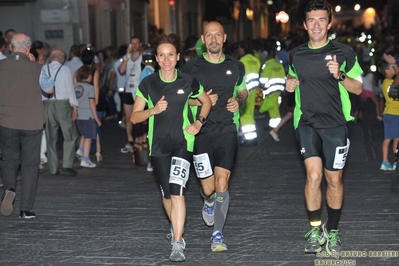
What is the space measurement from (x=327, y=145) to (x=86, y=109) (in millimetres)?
7200

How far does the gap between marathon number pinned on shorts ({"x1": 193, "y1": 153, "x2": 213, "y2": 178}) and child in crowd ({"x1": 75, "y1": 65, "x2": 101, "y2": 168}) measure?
604cm

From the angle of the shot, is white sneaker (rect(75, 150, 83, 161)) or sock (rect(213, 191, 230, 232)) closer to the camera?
sock (rect(213, 191, 230, 232))

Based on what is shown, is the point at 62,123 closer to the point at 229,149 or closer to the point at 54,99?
the point at 54,99

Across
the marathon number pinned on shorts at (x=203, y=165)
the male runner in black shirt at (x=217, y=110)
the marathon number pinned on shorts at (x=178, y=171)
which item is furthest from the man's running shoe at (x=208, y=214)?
the marathon number pinned on shorts at (x=178, y=171)

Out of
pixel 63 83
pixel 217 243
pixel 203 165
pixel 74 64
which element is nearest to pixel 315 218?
pixel 217 243

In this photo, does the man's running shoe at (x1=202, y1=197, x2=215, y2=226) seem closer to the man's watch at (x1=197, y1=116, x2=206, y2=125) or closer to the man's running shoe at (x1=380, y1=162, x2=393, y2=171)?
the man's watch at (x1=197, y1=116, x2=206, y2=125)

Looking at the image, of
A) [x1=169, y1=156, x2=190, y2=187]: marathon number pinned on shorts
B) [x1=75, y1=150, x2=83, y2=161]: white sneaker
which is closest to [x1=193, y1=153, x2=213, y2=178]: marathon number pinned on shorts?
[x1=169, y1=156, x2=190, y2=187]: marathon number pinned on shorts

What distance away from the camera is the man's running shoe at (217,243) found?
26.5 feet

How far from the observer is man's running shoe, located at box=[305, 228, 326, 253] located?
7755mm

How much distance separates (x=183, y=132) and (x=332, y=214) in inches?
58.6

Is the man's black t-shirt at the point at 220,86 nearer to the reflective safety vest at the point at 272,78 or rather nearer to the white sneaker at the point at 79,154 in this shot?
the white sneaker at the point at 79,154

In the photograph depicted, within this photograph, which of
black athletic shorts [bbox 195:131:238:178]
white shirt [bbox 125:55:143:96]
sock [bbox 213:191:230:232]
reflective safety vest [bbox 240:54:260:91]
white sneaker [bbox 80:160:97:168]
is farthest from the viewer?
reflective safety vest [bbox 240:54:260:91]

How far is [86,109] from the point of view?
47.5ft

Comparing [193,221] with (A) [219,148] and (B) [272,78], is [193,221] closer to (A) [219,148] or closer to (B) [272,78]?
(A) [219,148]
